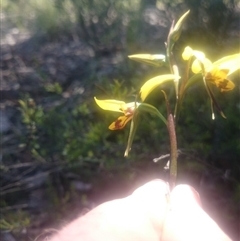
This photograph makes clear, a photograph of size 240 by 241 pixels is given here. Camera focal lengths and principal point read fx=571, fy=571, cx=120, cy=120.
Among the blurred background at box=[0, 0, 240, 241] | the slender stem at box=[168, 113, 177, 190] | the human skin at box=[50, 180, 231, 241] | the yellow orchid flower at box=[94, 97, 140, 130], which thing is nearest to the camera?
the human skin at box=[50, 180, 231, 241]

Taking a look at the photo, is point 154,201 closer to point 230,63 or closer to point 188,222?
point 188,222

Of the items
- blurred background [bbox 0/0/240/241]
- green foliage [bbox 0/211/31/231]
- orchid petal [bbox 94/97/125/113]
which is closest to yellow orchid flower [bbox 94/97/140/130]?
orchid petal [bbox 94/97/125/113]

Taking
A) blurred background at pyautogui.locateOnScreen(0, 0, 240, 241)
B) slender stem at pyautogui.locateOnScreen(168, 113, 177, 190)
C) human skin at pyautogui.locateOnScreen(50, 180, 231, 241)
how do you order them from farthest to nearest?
blurred background at pyautogui.locateOnScreen(0, 0, 240, 241)
slender stem at pyautogui.locateOnScreen(168, 113, 177, 190)
human skin at pyautogui.locateOnScreen(50, 180, 231, 241)

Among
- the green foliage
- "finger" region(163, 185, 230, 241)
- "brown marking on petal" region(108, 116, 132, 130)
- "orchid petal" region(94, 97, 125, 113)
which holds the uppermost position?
"orchid petal" region(94, 97, 125, 113)

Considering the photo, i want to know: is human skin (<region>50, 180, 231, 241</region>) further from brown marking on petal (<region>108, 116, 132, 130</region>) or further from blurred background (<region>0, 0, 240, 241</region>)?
blurred background (<region>0, 0, 240, 241</region>)

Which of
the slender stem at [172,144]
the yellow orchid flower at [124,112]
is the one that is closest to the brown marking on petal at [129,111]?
the yellow orchid flower at [124,112]

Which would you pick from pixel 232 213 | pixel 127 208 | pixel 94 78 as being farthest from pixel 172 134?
pixel 94 78

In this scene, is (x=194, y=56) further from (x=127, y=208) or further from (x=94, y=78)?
(x=94, y=78)

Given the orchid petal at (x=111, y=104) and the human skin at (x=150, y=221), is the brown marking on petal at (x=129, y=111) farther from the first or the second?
the human skin at (x=150, y=221)
